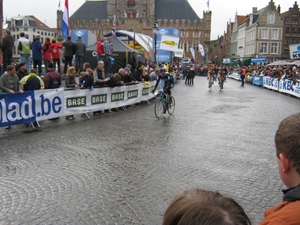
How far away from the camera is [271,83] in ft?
105

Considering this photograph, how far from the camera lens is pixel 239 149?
28.8 ft

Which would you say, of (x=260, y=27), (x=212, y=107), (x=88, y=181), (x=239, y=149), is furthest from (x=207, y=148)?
(x=260, y=27)

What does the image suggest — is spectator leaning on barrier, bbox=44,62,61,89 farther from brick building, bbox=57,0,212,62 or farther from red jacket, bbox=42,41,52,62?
brick building, bbox=57,0,212,62

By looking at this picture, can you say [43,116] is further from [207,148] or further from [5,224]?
[5,224]

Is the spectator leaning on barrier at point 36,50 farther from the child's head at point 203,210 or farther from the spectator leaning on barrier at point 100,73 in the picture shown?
the child's head at point 203,210

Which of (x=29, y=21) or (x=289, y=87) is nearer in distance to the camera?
(x=289, y=87)

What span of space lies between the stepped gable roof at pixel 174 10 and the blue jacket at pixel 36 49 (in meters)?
97.6

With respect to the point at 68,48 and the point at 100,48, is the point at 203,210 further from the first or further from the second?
the point at 100,48

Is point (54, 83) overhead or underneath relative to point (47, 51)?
underneath

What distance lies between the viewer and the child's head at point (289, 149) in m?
1.81

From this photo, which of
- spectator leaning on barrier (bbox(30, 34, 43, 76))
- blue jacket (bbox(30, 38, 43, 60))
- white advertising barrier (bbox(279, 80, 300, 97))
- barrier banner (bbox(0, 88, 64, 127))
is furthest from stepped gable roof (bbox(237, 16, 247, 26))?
barrier banner (bbox(0, 88, 64, 127))

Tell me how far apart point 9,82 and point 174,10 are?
4156 inches

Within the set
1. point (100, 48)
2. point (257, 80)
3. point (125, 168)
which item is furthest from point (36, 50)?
point (257, 80)

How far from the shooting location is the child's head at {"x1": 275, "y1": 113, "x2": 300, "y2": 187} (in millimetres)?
1813
